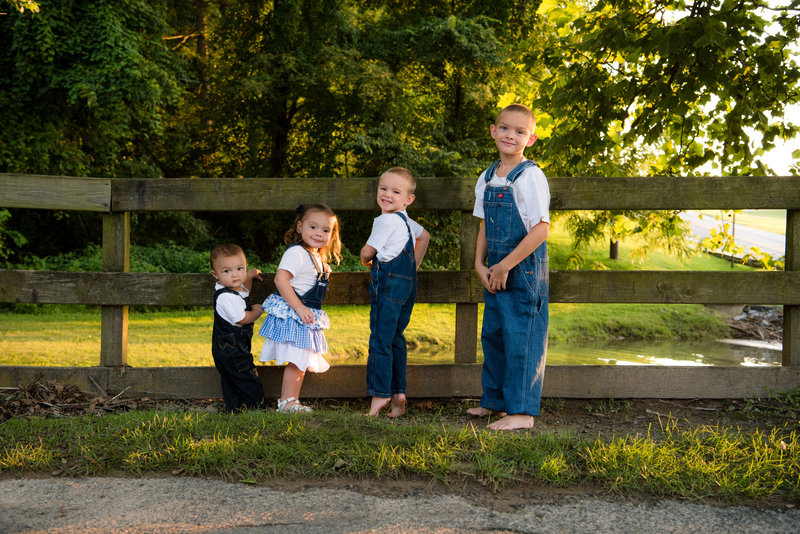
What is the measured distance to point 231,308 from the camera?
4.40 m

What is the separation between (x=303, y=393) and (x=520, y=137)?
7.38 ft

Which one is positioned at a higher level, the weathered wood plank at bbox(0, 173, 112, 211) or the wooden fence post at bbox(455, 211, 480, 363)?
the weathered wood plank at bbox(0, 173, 112, 211)

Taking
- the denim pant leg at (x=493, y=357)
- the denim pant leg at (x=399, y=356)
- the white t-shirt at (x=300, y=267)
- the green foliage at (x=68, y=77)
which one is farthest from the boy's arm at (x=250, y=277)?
the green foliage at (x=68, y=77)

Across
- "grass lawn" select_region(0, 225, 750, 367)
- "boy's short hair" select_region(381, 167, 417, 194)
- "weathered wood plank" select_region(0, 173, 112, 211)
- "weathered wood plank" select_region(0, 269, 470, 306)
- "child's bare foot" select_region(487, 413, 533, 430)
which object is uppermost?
"boy's short hair" select_region(381, 167, 417, 194)

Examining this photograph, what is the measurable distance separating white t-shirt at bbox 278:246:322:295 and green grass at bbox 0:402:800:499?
3.17 ft

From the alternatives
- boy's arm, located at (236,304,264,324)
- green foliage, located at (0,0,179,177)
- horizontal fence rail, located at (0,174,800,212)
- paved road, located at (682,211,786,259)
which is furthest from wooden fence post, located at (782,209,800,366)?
paved road, located at (682,211,786,259)

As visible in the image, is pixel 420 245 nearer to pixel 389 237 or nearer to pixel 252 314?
pixel 389 237

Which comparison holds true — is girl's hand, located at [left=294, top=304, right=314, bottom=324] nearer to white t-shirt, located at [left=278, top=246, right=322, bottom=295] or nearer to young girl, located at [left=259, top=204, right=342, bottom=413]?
young girl, located at [left=259, top=204, right=342, bottom=413]

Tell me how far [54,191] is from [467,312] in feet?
9.38

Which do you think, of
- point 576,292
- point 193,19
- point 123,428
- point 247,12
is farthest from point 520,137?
point 193,19

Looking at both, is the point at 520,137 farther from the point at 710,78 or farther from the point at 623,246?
the point at 623,246

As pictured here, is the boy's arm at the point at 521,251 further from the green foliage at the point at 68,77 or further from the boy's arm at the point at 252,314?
the green foliage at the point at 68,77

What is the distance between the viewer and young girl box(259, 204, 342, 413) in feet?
14.4

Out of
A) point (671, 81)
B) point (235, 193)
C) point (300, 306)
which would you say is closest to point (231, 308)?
point (300, 306)
